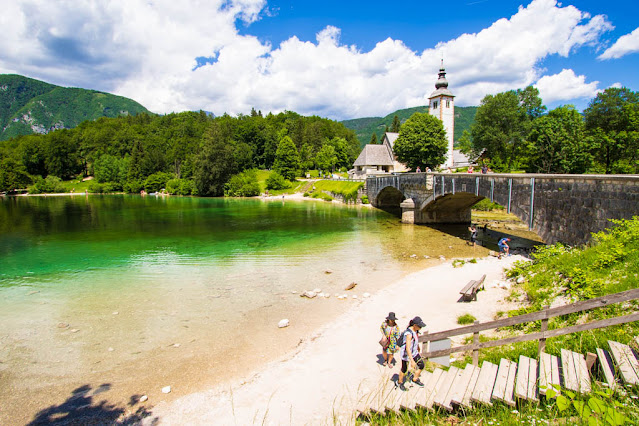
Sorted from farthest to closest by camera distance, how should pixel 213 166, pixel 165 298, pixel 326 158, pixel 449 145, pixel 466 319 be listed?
pixel 326 158 < pixel 213 166 < pixel 449 145 < pixel 165 298 < pixel 466 319

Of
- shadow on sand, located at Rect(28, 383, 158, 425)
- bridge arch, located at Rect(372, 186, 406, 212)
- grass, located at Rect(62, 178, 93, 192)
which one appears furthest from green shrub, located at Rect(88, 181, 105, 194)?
shadow on sand, located at Rect(28, 383, 158, 425)

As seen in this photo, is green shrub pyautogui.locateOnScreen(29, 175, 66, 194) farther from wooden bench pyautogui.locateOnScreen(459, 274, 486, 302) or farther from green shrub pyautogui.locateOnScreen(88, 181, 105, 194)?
wooden bench pyautogui.locateOnScreen(459, 274, 486, 302)

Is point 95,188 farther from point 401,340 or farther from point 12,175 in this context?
point 401,340

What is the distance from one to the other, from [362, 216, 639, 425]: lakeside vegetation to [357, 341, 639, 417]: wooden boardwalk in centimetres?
15

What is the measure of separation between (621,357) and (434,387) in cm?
331

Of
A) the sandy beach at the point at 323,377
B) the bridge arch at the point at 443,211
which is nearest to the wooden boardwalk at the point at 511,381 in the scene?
Result: the sandy beach at the point at 323,377

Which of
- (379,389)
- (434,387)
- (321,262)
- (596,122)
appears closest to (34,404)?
(379,389)

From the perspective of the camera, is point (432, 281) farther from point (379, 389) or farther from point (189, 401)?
point (189, 401)

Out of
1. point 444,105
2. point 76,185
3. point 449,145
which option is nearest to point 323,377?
point 449,145

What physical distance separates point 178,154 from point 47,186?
43.6m

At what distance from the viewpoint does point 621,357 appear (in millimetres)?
5809

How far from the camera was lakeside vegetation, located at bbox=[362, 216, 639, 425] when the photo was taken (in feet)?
16.0

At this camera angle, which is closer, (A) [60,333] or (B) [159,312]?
(A) [60,333]

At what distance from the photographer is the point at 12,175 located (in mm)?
110438
